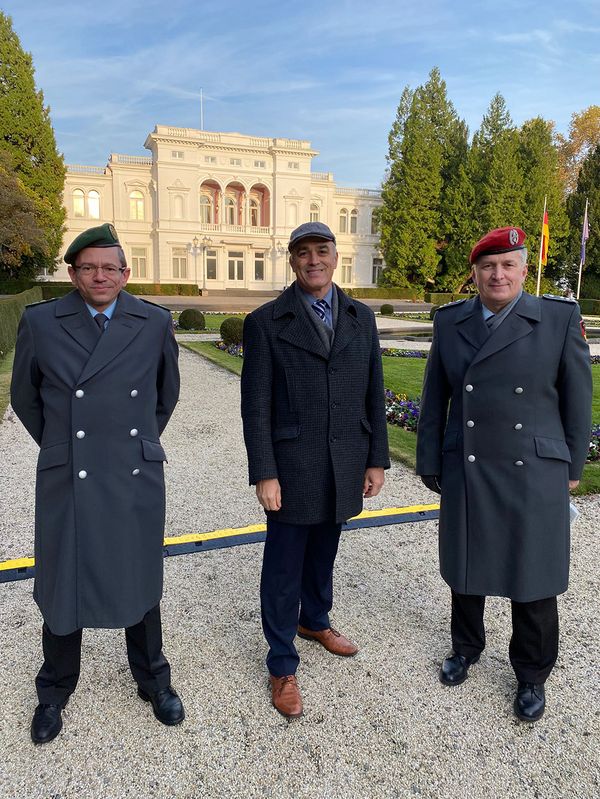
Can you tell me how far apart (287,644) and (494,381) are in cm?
136

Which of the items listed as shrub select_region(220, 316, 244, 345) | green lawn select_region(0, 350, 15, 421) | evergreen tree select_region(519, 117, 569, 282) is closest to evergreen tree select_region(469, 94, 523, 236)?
evergreen tree select_region(519, 117, 569, 282)

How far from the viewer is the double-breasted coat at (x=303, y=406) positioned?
2.28 metres

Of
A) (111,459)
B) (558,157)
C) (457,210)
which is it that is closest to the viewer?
(111,459)

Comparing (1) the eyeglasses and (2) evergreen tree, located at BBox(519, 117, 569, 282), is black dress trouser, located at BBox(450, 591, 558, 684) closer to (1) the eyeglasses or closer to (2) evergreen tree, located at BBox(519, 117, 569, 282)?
(1) the eyeglasses

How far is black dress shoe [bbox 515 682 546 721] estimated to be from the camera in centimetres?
226

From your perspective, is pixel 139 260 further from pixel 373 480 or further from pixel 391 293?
pixel 373 480

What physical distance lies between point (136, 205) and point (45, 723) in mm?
45013

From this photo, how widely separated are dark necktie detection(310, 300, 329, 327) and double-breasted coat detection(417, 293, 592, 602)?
1.74ft

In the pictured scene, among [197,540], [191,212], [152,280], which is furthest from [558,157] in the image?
[197,540]

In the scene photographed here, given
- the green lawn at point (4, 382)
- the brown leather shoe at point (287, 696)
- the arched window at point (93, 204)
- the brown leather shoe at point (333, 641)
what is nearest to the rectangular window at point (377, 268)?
the arched window at point (93, 204)

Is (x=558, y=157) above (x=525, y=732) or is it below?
above

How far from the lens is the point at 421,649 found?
2730 mm

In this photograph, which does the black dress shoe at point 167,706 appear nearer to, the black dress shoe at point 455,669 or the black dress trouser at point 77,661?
the black dress trouser at point 77,661

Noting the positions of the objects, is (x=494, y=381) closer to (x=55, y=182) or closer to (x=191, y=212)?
(x=55, y=182)
